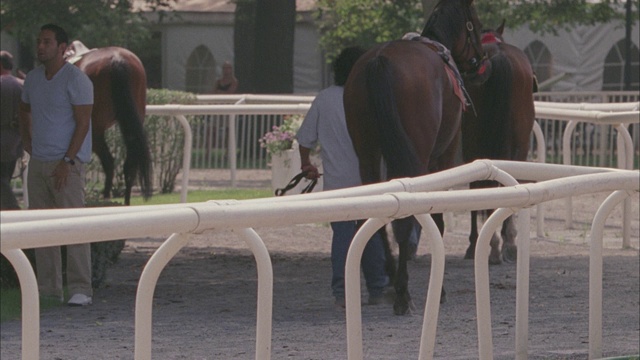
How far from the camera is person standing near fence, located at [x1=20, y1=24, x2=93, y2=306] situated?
27.9 feet

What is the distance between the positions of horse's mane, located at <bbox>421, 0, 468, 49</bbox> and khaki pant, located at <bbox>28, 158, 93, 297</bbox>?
228cm

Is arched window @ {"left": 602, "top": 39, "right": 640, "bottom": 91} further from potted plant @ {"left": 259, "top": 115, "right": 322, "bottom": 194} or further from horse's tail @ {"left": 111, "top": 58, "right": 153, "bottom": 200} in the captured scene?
horse's tail @ {"left": 111, "top": 58, "right": 153, "bottom": 200}

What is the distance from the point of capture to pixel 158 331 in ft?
24.0

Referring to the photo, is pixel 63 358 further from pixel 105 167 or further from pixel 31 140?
pixel 105 167

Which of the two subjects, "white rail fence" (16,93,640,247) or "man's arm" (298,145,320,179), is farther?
"white rail fence" (16,93,640,247)

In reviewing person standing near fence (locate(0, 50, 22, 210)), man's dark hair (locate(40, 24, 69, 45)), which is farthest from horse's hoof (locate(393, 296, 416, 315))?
person standing near fence (locate(0, 50, 22, 210))

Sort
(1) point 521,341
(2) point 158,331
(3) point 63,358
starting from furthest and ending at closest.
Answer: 1. (2) point 158,331
2. (3) point 63,358
3. (1) point 521,341

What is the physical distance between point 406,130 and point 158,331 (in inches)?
69.3

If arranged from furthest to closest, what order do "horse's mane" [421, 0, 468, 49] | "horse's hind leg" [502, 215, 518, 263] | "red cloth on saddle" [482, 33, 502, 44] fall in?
1. "horse's hind leg" [502, 215, 518, 263]
2. "red cloth on saddle" [482, 33, 502, 44]
3. "horse's mane" [421, 0, 468, 49]

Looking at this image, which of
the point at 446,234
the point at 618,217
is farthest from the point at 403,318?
the point at 618,217

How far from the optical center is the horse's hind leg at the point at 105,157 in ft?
40.1

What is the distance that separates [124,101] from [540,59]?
1793cm

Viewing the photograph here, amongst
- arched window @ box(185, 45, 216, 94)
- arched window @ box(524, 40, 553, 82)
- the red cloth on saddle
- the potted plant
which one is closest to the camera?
the red cloth on saddle

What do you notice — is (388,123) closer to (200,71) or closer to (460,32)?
(460,32)
